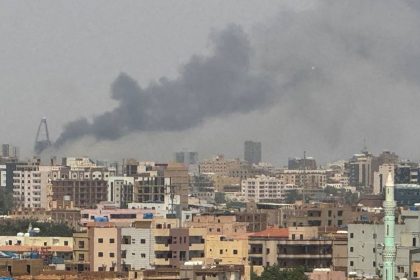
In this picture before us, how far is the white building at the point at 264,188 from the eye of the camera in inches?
7008

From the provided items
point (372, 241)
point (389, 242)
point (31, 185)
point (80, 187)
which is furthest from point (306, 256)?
point (31, 185)

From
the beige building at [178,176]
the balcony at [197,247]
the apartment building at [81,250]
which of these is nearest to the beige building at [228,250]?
the balcony at [197,247]

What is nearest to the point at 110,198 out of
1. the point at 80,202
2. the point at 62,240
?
the point at 80,202

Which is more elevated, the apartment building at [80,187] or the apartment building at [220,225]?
the apartment building at [80,187]

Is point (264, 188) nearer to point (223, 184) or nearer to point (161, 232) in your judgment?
point (223, 184)

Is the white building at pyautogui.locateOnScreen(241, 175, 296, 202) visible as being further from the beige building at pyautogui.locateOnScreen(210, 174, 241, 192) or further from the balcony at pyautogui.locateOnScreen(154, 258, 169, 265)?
the balcony at pyautogui.locateOnScreen(154, 258, 169, 265)

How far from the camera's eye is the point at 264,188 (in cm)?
18400

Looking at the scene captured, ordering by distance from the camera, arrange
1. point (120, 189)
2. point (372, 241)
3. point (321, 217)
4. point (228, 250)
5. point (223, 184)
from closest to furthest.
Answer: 1. point (372, 241)
2. point (228, 250)
3. point (321, 217)
4. point (120, 189)
5. point (223, 184)

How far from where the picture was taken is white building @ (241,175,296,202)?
7008 inches

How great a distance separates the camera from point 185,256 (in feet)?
218

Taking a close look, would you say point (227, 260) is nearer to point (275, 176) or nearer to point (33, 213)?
point (33, 213)

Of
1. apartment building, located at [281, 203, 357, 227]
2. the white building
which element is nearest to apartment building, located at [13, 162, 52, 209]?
the white building

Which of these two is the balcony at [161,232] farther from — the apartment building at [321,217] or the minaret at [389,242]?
the minaret at [389,242]

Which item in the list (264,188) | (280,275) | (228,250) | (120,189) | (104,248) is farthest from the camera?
(264,188)
